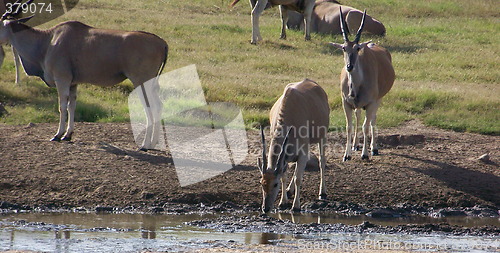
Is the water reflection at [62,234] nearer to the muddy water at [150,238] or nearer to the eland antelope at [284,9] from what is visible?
the muddy water at [150,238]

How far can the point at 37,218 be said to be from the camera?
29.9 feet

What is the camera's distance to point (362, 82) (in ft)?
38.0

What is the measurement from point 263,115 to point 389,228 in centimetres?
499

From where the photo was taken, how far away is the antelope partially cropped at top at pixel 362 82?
36.6ft


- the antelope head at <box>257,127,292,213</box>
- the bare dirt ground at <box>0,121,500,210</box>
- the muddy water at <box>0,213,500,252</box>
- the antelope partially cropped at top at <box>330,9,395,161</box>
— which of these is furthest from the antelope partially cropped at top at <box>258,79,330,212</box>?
the antelope partially cropped at top at <box>330,9,395,161</box>

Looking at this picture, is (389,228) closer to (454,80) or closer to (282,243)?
(282,243)

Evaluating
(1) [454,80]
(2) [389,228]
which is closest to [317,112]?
(2) [389,228]

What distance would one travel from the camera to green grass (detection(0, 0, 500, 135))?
14.0m

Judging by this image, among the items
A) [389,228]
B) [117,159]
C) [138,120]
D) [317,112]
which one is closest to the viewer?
[389,228]

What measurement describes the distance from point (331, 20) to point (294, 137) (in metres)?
12.2

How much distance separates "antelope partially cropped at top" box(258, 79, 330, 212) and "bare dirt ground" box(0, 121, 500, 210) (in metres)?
0.74

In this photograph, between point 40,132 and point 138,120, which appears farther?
point 138,120

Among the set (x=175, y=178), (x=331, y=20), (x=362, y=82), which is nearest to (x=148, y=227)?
(x=175, y=178)

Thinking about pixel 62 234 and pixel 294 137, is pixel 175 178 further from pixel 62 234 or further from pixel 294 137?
pixel 62 234
